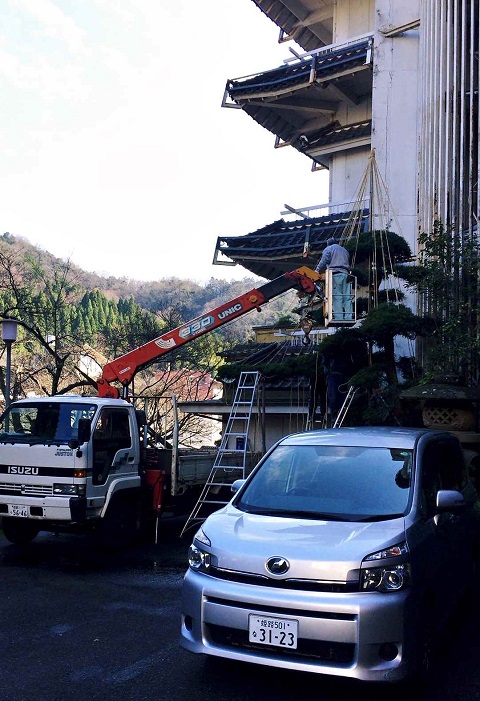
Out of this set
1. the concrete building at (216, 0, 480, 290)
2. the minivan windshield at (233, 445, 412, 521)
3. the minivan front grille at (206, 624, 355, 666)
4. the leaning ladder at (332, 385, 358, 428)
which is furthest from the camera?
the concrete building at (216, 0, 480, 290)

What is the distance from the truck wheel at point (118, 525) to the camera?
9.12 m

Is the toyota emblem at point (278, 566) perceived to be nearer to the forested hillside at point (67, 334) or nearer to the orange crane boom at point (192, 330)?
the orange crane boom at point (192, 330)

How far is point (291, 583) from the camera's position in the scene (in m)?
4.27

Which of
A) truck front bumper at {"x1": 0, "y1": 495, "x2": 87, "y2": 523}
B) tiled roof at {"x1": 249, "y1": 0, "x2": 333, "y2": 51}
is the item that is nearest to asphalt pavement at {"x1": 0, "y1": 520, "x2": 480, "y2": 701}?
truck front bumper at {"x1": 0, "y1": 495, "x2": 87, "y2": 523}

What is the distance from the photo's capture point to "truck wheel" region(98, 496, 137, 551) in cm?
912

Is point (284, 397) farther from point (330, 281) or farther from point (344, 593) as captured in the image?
point (344, 593)

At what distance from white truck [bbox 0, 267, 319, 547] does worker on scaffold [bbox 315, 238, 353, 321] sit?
366 cm

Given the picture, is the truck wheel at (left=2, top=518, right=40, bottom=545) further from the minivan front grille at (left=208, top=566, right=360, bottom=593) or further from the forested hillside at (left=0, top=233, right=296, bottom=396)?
the minivan front grille at (left=208, top=566, right=360, bottom=593)

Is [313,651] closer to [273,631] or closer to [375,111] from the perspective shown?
[273,631]

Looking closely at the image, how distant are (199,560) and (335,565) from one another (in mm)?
1013

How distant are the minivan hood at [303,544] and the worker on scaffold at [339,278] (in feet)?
24.4

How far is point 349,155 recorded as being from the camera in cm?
2067

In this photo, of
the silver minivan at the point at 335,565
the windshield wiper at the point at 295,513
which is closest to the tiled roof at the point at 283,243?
the silver minivan at the point at 335,565

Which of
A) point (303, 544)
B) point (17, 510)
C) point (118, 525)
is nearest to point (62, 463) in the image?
point (17, 510)
